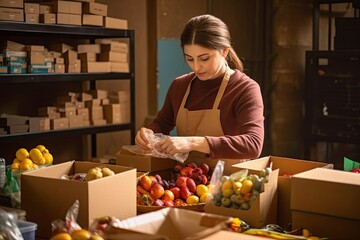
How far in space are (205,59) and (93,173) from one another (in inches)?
39.1

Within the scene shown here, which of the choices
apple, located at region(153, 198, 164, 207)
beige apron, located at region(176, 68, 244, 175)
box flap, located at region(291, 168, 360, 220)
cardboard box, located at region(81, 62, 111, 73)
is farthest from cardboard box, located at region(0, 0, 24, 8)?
box flap, located at region(291, 168, 360, 220)

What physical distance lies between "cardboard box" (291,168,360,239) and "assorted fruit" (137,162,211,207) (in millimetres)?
413

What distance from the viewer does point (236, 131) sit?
2777 mm

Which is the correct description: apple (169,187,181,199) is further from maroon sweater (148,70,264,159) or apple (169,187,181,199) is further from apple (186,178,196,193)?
maroon sweater (148,70,264,159)

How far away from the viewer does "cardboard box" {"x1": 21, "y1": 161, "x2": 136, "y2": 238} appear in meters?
1.80

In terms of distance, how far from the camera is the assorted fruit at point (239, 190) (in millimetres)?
1896

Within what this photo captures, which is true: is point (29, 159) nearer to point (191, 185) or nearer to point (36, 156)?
point (36, 156)

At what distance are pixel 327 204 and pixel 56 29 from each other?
311 centimetres

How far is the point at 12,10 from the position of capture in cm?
426

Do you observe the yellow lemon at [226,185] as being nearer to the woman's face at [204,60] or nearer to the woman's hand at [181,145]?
the woman's hand at [181,145]

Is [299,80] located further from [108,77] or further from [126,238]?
[126,238]

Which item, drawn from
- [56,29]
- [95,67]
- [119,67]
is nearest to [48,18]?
[56,29]

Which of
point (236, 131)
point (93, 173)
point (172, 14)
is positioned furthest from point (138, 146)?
point (172, 14)

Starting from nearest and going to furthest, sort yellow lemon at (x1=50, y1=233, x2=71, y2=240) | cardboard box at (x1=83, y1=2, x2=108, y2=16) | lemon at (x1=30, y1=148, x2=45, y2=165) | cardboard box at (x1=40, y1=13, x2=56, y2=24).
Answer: yellow lemon at (x1=50, y1=233, x2=71, y2=240) → lemon at (x1=30, y1=148, x2=45, y2=165) → cardboard box at (x1=40, y1=13, x2=56, y2=24) → cardboard box at (x1=83, y1=2, x2=108, y2=16)
